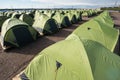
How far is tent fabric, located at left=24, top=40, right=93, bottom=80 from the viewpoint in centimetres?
498

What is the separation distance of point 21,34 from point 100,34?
18.6ft

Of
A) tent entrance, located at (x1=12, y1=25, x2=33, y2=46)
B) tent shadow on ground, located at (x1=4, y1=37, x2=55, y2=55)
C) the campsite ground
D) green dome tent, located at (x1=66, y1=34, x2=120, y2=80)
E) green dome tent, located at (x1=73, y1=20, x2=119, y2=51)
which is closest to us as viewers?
green dome tent, located at (x1=66, y1=34, x2=120, y2=80)

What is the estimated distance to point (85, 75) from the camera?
4.82m

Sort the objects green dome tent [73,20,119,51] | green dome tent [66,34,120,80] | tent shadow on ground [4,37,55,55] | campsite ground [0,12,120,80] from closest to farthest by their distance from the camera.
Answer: green dome tent [66,34,120,80] → campsite ground [0,12,120,80] → green dome tent [73,20,119,51] → tent shadow on ground [4,37,55,55]

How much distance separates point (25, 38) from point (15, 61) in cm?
326

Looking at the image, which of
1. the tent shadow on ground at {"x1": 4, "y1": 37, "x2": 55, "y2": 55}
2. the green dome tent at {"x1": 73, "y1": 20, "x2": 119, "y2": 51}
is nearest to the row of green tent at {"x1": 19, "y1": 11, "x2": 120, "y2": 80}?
the green dome tent at {"x1": 73, "y1": 20, "x2": 119, "y2": 51}

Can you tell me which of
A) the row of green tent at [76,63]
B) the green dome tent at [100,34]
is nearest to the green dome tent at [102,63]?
the row of green tent at [76,63]

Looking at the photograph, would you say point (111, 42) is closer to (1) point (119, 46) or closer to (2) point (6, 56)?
(1) point (119, 46)

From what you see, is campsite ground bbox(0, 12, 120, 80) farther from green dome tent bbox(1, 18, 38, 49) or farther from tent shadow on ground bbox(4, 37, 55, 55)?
green dome tent bbox(1, 18, 38, 49)

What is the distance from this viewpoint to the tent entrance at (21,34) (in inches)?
455

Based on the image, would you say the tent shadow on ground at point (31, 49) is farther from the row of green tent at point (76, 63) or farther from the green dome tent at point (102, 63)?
the green dome tent at point (102, 63)

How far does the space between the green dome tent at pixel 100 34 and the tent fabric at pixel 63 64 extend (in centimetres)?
331

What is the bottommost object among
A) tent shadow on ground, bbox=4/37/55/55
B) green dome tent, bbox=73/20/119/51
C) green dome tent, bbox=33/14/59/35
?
tent shadow on ground, bbox=4/37/55/55

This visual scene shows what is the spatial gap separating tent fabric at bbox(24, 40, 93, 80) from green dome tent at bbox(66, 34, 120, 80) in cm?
17
